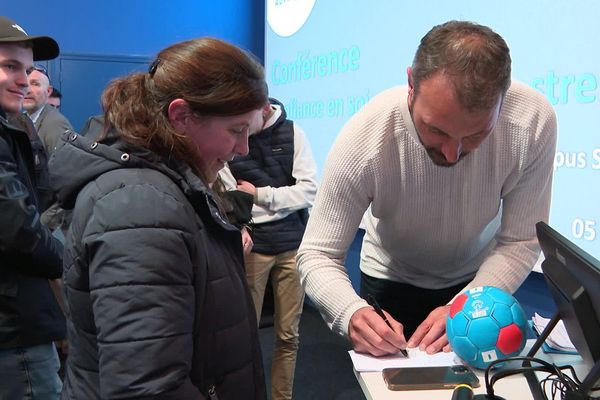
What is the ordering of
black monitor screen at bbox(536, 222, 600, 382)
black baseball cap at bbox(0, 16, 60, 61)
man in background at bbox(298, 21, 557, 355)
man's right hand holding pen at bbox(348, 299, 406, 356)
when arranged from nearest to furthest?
1. black monitor screen at bbox(536, 222, 600, 382)
2. man's right hand holding pen at bbox(348, 299, 406, 356)
3. man in background at bbox(298, 21, 557, 355)
4. black baseball cap at bbox(0, 16, 60, 61)

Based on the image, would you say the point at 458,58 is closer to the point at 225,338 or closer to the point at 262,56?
the point at 225,338

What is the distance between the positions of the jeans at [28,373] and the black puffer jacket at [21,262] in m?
0.03

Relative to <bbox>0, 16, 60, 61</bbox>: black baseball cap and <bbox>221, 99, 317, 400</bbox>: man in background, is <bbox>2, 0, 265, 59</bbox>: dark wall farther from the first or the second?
<bbox>0, 16, 60, 61</bbox>: black baseball cap

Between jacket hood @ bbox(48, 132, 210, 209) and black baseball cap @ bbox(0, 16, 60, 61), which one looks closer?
jacket hood @ bbox(48, 132, 210, 209)

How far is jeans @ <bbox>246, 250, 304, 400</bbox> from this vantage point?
8.99ft

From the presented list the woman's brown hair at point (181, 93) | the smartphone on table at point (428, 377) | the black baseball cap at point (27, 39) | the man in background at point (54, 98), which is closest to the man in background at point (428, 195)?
the smartphone on table at point (428, 377)

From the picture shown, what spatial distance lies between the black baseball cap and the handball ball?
1510 mm

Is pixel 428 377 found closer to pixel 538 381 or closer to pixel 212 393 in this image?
pixel 538 381

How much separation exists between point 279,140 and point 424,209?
1.34m

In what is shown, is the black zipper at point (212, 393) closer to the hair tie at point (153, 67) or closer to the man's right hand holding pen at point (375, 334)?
the man's right hand holding pen at point (375, 334)

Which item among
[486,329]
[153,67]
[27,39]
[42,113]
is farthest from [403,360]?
[42,113]

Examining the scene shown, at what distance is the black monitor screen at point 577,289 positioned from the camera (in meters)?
0.89

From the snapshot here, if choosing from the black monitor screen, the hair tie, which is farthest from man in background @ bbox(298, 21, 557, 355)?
the hair tie

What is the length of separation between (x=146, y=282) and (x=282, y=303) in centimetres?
199
